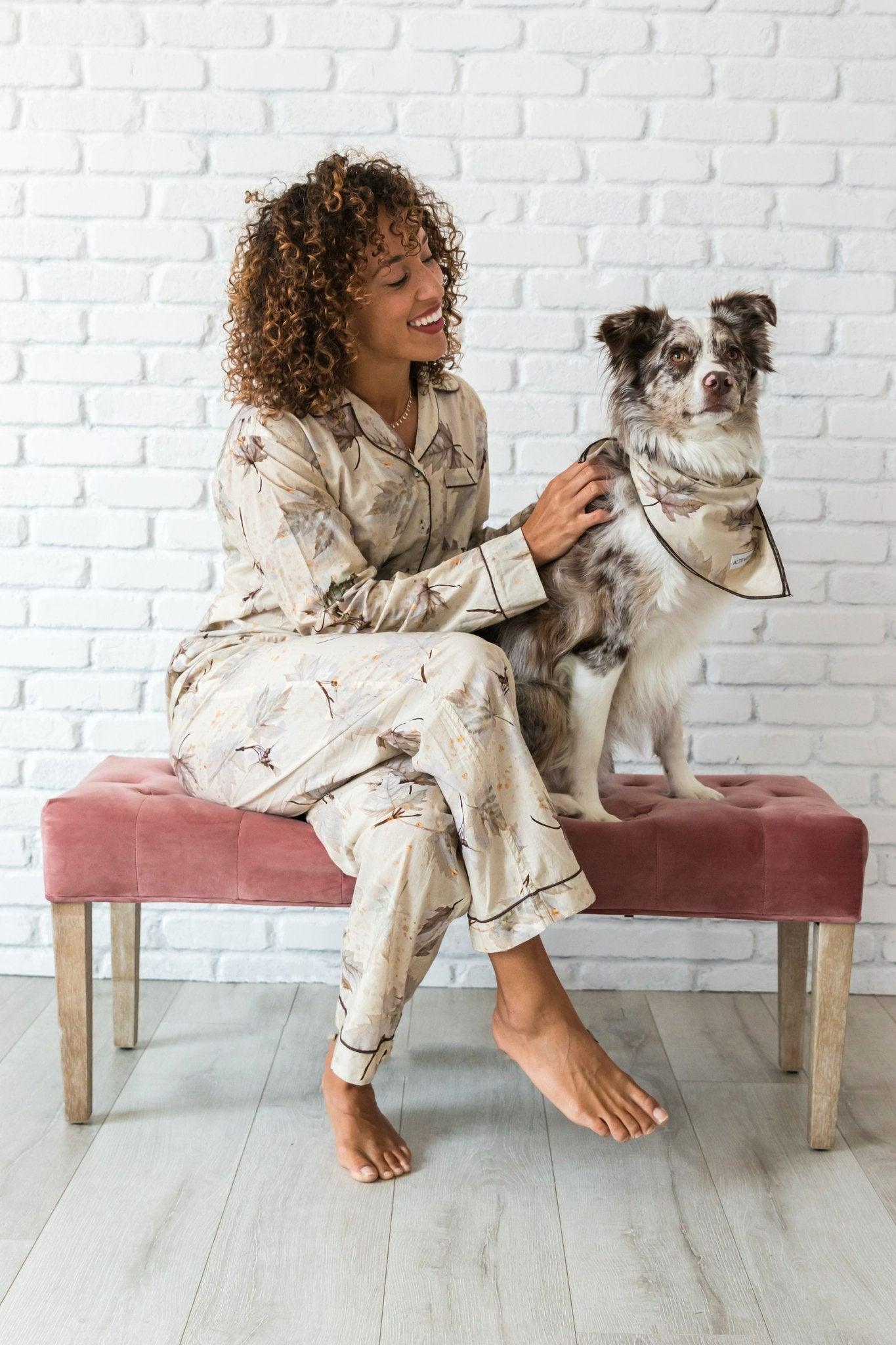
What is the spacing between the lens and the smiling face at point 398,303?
188cm

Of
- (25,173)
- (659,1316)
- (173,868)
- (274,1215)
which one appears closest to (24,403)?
(25,173)

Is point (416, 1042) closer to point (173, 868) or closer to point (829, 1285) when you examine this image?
point (173, 868)

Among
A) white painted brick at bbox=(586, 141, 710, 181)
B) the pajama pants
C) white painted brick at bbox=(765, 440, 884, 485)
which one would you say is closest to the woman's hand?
the pajama pants

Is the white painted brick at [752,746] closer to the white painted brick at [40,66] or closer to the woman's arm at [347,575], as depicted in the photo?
the woman's arm at [347,575]

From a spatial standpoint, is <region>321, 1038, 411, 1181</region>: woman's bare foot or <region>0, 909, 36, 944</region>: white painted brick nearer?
<region>321, 1038, 411, 1181</region>: woman's bare foot

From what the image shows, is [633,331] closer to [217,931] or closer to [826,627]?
[826,627]

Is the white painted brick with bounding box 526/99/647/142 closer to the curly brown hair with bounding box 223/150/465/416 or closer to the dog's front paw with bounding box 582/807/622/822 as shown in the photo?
the curly brown hair with bounding box 223/150/465/416

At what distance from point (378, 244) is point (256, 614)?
0.61 metres

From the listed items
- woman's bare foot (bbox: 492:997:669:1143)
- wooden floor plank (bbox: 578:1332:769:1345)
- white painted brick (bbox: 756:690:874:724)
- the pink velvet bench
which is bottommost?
wooden floor plank (bbox: 578:1332:769:1345)

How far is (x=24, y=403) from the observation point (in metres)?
2.36

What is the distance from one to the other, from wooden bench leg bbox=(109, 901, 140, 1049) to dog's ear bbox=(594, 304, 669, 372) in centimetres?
124

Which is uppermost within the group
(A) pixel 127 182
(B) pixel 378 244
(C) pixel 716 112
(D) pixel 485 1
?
(D) pixel 485 1

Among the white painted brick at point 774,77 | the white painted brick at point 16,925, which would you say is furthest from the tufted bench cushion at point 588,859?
the white painted brick at point 774,77

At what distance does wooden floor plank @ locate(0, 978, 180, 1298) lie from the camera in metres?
1.57
